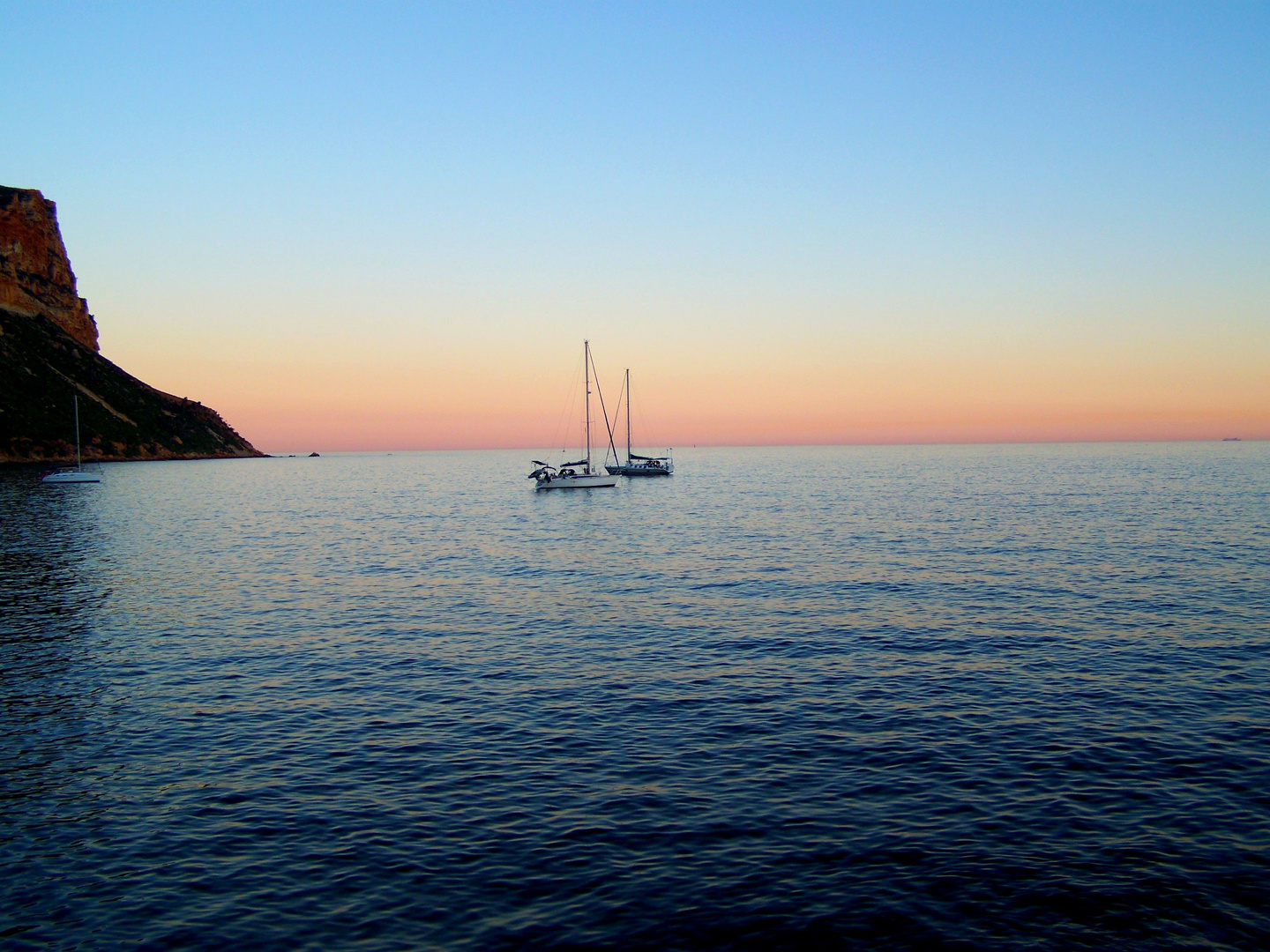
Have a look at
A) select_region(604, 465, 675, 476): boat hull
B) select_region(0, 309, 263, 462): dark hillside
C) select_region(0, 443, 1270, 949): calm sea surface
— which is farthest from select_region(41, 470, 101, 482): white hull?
select_region(0, 443, 1270, 949): calm sea surface

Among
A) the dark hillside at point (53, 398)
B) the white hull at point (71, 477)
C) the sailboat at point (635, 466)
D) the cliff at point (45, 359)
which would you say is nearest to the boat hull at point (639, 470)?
the sailboat at point (635, 466)

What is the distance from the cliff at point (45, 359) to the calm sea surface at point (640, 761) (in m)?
144

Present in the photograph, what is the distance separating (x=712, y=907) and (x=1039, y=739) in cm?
996

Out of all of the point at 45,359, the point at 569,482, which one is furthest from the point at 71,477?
the point at 45,359

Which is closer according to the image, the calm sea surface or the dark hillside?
the calm sea surface

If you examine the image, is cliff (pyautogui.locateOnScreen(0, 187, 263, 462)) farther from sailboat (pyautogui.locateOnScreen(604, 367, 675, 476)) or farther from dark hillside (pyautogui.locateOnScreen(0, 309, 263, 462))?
sailboat (pyautogui.locateOnScreen(604, 367, 675, 476))

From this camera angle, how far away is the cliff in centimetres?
15538

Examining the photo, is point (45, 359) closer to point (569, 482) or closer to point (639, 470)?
point (639, 470)

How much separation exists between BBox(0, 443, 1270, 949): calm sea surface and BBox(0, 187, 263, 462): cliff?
144 metres

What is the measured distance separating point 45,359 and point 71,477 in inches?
2930

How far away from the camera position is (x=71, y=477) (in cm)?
11462

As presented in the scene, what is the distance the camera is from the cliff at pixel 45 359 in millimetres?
155375

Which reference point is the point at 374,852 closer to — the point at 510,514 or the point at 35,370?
the point at 510,514

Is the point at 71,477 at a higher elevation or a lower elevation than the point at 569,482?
higher
